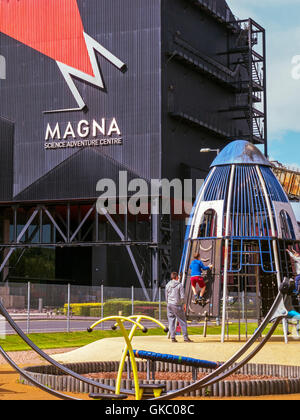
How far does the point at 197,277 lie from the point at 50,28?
3937 cm

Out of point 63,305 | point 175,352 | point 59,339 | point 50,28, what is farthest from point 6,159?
point 175,352

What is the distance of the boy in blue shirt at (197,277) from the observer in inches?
860

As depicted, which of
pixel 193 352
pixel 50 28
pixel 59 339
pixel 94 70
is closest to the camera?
pixel 193 352

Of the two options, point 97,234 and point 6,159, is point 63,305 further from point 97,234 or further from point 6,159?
point 6,159

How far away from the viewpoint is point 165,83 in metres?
53.9

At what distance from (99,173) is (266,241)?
31.1 m

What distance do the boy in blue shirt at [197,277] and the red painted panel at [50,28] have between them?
35.3 metres

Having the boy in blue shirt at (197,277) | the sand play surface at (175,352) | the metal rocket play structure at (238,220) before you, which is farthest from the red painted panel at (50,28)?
the sand play surface at (175,352)

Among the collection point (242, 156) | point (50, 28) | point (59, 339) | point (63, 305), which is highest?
point (50, 28)

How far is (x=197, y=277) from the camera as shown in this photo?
2194 cm
